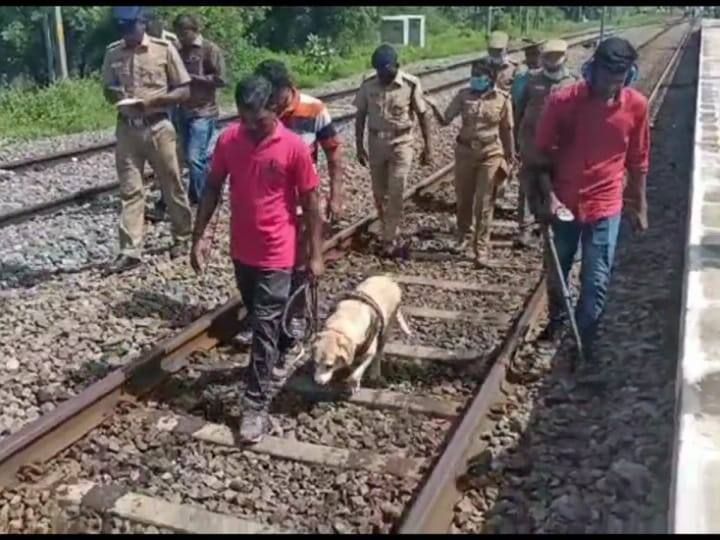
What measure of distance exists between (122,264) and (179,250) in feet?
2.00

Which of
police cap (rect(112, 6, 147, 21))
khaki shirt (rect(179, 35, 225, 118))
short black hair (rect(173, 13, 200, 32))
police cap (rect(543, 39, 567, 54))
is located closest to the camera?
police cap (rect(112, 6, 147, 21))

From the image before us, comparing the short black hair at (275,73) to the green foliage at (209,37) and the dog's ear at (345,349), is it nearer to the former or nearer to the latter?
the dog's ear at (345,349)

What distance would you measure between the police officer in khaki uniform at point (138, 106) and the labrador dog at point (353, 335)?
8.61 feet

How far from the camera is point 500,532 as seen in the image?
451 cm

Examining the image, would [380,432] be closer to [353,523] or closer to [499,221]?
[353,523]

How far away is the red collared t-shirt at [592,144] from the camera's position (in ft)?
19.3

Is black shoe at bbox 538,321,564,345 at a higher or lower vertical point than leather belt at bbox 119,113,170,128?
lower

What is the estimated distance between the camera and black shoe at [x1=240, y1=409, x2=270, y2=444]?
207 inches

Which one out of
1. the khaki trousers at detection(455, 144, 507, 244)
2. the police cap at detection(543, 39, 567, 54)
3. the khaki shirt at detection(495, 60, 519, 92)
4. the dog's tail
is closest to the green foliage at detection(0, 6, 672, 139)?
the khaki shirt at detection(495, 60, 519, 92)

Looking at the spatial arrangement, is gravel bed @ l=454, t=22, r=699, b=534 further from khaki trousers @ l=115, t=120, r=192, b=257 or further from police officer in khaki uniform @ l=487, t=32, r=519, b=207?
khaki trousers @ l=115, t=120, r=192, b=257

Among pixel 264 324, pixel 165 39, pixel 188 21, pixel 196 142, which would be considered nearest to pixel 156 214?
pixel 196 142

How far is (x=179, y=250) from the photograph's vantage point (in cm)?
870

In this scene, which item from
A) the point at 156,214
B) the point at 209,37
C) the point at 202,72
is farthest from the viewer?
the point at 209,37

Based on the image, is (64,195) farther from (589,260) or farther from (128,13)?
(589,260)
